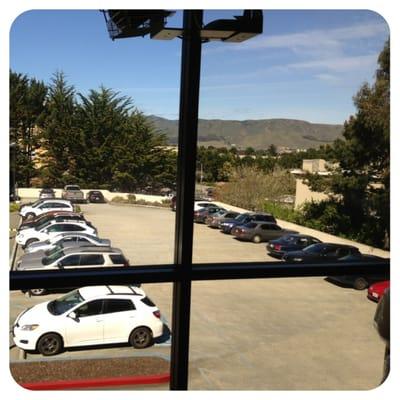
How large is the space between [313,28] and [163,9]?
84cm

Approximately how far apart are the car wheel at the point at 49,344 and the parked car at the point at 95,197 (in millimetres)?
684

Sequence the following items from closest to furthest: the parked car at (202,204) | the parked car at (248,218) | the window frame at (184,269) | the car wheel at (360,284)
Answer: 1. the window frame at (184,269)
2. the parked car at (202,204)
3. the car wheel at (360,284)
4. the parked car at (248,218)

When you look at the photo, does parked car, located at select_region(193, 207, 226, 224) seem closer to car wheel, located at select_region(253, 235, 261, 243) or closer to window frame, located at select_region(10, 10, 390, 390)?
window frame, located at select_region(10, 10, 390, 390)

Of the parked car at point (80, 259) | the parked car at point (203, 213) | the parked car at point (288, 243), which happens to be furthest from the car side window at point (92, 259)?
the parked car at point (288, 243)

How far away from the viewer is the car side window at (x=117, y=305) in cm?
252

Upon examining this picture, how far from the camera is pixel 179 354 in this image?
2.51 meters

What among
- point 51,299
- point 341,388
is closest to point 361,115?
point 341,388

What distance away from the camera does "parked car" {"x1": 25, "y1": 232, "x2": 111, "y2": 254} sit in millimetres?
2506

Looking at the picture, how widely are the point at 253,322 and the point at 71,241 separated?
1042mm

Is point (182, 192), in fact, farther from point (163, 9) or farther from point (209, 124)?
point (163, 9)

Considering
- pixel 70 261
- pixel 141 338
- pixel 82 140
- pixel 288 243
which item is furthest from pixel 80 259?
pixel 288 243

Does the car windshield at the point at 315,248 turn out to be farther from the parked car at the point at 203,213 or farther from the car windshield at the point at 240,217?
the parked car at the point at 203,213

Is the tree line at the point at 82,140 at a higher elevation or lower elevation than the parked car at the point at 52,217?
higher

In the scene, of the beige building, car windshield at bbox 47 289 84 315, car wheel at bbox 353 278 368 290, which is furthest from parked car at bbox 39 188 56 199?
car wheel at bbox 353 278 368 290
